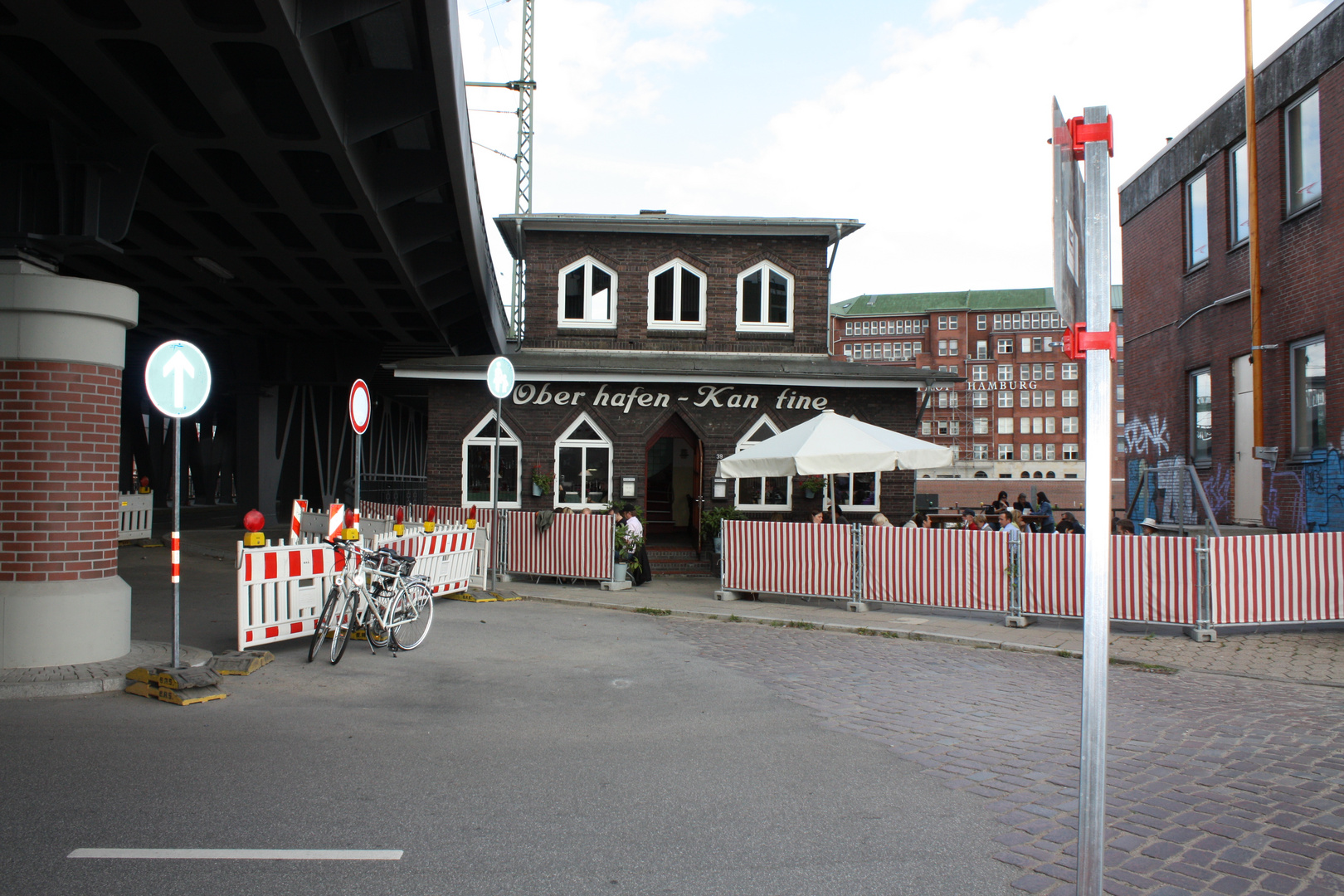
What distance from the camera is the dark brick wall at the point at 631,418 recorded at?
20.5 meters

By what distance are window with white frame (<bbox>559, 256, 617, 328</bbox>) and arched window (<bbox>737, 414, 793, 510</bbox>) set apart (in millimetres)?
4447

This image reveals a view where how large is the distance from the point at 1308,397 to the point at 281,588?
653 inches

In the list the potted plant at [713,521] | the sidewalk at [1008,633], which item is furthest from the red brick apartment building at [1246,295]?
the potted plant at [713,521]

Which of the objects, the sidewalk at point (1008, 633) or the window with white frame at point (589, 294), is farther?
the window with white frame at point (589, 294)

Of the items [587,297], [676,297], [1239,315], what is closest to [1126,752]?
[1239,315]

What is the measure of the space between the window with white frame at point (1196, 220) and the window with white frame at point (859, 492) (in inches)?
331

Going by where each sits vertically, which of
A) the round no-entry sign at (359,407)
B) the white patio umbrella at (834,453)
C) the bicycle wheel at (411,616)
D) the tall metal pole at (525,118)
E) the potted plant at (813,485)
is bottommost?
the bicycle wheel at (411,616)

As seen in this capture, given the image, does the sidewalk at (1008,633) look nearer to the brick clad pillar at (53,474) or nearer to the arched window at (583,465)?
the arched window at (583,465)

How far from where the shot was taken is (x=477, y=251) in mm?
16750

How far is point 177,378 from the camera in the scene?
8.27m

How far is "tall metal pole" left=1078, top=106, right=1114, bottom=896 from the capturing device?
2818mm

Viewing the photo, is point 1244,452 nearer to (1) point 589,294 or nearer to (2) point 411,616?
(1) point 589,294

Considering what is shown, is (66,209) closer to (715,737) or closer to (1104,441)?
(715,737)

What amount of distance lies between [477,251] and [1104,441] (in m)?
15.1
